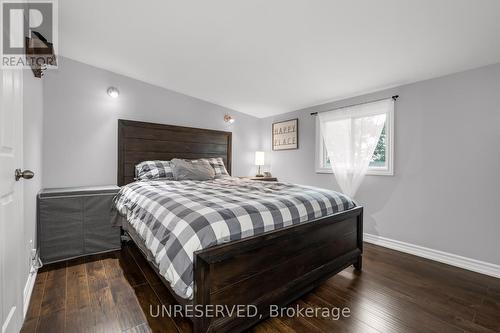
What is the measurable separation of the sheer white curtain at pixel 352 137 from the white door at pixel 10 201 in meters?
3.41

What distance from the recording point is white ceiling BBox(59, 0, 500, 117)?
1804mm

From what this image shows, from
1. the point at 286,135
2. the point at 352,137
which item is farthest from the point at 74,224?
the point at 352,137

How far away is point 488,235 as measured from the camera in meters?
2.30

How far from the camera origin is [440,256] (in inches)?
101

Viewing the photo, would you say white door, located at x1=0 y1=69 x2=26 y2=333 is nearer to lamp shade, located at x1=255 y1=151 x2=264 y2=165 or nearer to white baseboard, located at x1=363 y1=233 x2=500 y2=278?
white baseboard, located at x1=363 y1=233 x2=500 y2=278

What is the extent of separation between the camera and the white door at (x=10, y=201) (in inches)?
41.9

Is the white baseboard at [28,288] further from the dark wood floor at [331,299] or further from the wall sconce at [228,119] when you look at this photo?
the wall sconce at [228,119]

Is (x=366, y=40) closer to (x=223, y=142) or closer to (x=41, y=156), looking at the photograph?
(x=223, y=142)

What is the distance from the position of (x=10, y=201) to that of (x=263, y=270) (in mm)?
1461

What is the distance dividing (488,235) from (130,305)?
3.35 metres

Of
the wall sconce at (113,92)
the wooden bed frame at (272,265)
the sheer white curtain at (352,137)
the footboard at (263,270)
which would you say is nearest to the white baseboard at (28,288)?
the wooden bed frame at (272,265)

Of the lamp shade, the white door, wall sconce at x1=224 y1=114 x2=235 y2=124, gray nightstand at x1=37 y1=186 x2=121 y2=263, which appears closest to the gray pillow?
gray nightstand at x1=37 y1=186 x2=121 y2=263

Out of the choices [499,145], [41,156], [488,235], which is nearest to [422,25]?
[499,145]

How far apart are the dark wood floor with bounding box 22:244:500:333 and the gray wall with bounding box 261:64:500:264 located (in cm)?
41
